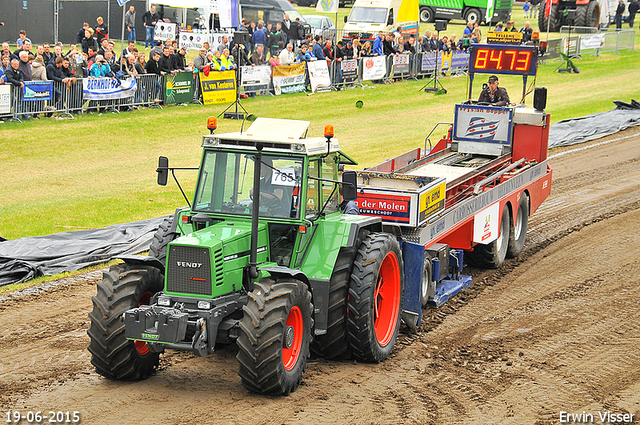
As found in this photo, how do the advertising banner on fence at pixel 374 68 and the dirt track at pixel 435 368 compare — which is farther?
the advertising banner on fence at pixel 374 68

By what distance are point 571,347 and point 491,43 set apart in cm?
856

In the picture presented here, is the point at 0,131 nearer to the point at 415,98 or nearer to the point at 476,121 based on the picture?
the point at 476,121

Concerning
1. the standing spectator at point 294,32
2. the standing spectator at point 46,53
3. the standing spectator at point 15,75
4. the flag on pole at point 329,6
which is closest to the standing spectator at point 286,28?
the standing spectator at point 294,32

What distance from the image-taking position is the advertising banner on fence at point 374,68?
3078 centimetres

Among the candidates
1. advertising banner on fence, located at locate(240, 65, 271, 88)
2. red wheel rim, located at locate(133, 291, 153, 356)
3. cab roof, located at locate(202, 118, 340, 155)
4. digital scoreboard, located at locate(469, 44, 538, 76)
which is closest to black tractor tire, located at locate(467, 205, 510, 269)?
digital scoreboard, located at locate(469, 44, 538, 76)

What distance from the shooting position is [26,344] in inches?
349

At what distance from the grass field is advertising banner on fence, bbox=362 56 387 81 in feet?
2.03

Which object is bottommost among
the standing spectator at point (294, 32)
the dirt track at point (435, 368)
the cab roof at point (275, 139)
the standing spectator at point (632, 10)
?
the dirt track at point (435, 368)

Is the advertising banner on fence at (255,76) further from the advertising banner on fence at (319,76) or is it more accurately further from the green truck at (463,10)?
the green truck at (463,10)

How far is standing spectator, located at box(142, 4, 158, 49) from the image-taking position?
33.2m

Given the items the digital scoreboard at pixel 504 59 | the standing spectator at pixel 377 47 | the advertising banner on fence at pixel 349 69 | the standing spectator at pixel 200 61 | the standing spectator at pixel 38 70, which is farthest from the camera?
the standing spectator at pixel 377 47

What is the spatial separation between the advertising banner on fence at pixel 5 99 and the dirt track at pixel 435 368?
10.5 m

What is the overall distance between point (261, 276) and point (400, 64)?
84.2 ft

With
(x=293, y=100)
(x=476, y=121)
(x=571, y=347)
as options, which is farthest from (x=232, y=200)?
(x=293, y=100)
